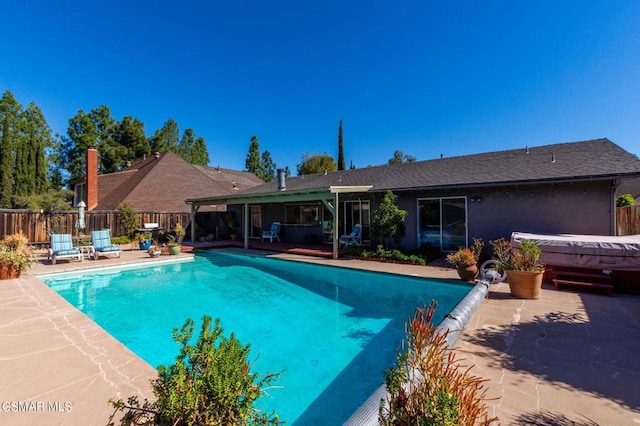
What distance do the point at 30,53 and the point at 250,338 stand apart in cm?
2031

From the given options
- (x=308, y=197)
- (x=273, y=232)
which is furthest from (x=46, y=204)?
(x=308, y=197)

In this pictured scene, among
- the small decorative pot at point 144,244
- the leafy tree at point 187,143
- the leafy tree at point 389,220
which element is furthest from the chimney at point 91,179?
the leafy tree at point 187,143

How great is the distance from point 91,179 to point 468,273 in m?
24.1

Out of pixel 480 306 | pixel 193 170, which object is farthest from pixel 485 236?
pixel 193 170

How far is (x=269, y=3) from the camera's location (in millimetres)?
11680

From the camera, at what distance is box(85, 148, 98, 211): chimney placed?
1977cm

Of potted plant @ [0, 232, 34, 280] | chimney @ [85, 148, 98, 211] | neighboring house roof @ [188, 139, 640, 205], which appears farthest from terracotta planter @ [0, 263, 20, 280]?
chimney @ [85, 148, 98, 211]

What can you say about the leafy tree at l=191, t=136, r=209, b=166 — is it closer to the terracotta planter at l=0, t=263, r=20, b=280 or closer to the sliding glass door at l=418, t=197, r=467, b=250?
the terracotta planter at l=0, t=263, r=20, b=280

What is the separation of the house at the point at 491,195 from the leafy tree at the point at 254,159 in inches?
1306

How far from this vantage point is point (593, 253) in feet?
20.0

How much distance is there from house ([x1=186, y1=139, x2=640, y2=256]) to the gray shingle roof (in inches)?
0.9

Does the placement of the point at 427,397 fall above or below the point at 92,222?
below

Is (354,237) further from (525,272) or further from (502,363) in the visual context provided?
(502,363)

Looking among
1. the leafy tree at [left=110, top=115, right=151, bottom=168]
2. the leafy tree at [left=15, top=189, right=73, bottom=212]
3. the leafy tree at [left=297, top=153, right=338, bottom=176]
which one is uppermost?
the leafy tree at [left=110, top=115, right=151, bottom=168]
